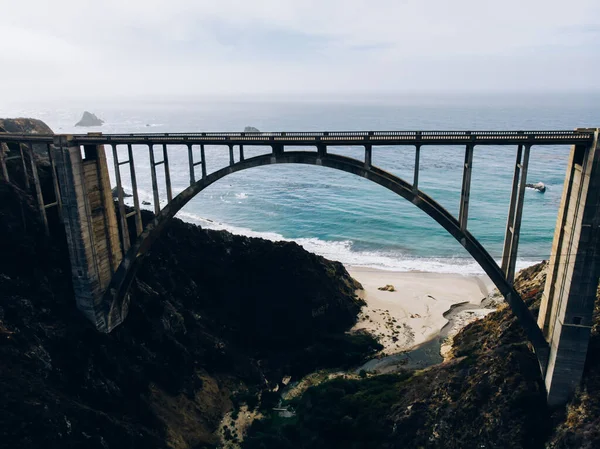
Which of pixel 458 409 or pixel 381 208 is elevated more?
pixel 458 409

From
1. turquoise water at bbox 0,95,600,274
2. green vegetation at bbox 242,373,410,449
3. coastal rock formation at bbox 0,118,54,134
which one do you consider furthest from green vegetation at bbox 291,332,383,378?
coastal rock formation at bbox 0,118,54,134

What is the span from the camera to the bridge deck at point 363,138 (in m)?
22.4

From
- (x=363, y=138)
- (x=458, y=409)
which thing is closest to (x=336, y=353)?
(x=458, y=409)

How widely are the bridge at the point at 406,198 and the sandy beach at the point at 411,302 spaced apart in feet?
55.3

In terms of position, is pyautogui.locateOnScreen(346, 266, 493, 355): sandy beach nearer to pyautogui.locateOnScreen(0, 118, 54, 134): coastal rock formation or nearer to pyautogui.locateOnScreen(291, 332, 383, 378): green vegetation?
pyautogui.locateOnScreen(291, 332, 383, 378): green vegetation

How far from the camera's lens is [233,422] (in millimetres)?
29859

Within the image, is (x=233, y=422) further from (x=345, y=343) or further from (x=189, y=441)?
(x=345, y=343)

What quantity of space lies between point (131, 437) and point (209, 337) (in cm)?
1099

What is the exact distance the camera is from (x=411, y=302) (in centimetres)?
4903

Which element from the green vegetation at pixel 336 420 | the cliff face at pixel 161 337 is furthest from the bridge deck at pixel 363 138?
the green vegetation at pixel 336 420

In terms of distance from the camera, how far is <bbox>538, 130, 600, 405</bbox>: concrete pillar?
21.0m

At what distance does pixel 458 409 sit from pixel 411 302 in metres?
24.6

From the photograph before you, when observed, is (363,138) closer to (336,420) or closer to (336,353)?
(336,420)

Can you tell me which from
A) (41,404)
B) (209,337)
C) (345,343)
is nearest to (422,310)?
(345,343)
